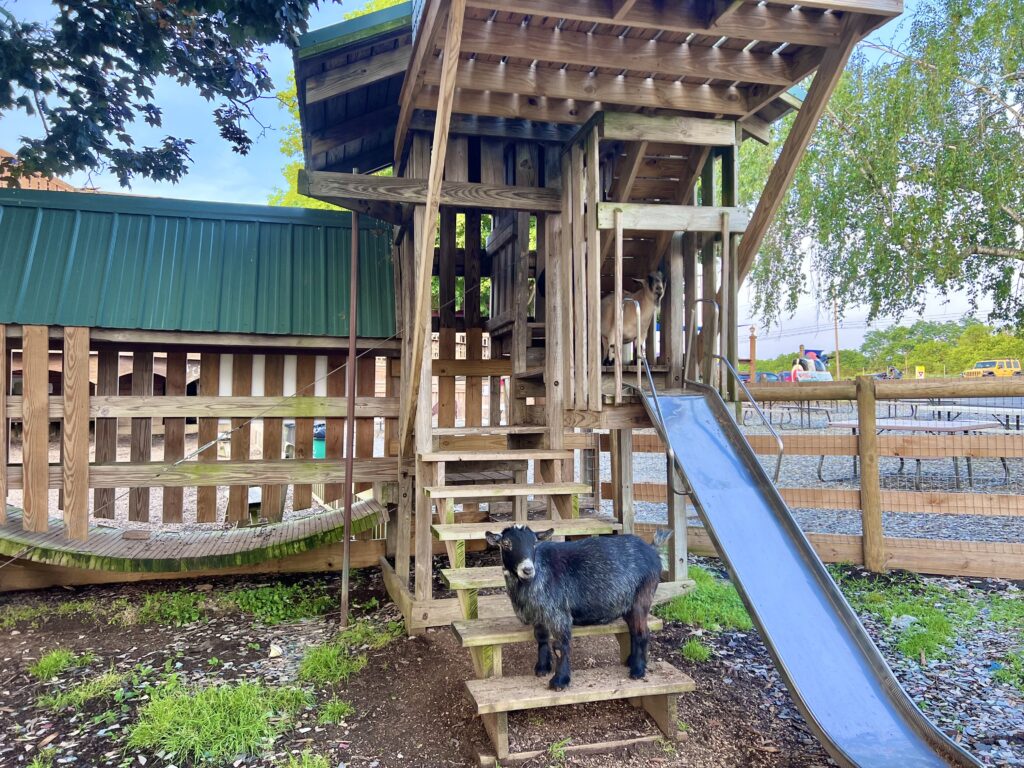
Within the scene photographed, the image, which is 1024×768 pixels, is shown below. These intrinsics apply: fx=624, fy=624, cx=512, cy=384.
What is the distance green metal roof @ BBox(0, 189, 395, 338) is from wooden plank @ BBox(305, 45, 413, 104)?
1.59 meters

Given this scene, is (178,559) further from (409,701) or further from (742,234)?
(742,234)

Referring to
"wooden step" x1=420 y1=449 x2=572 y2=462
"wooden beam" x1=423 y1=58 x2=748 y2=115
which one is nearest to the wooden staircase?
"wooden step" x1=420 y1=449 x2=572 y2=462

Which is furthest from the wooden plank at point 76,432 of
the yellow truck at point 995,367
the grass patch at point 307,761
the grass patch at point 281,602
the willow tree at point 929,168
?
the yellow truck at point 995,367

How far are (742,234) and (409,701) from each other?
4.07 metres

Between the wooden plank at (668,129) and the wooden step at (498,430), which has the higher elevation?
the wooden plank at (668,129)

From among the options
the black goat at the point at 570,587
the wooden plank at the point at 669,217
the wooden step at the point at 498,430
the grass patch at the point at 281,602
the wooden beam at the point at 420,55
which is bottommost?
the grass patch at the point at 281,602

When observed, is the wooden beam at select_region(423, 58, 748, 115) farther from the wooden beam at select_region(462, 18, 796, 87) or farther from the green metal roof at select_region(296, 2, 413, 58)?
the green metal roof at select_region(296, 2, 413, 58)

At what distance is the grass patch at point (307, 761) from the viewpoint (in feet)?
9.38

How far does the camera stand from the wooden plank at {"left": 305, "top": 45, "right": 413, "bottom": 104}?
475 cm

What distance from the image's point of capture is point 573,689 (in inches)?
116

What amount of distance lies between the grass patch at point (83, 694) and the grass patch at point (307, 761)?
1.43m

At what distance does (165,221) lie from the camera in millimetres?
5816

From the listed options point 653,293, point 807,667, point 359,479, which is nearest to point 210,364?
point 359,479

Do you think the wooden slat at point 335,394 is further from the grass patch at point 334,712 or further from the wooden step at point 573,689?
the wooden step at point 573,689
